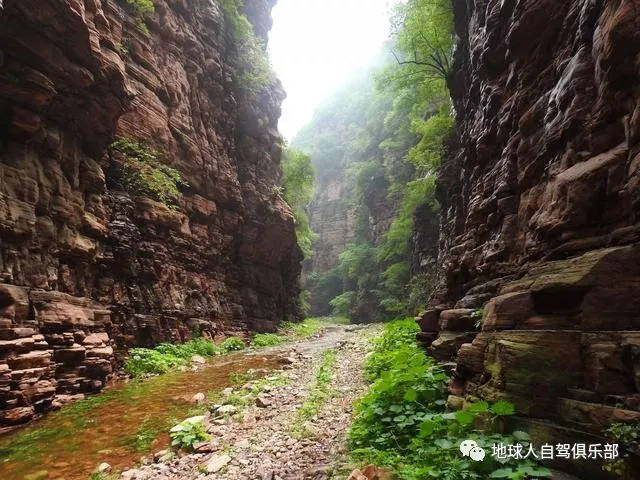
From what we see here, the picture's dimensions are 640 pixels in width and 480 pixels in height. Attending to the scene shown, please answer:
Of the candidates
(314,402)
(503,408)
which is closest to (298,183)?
(314,402)

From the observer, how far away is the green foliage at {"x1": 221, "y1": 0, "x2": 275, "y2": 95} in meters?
25.2

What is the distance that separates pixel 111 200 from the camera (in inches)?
525

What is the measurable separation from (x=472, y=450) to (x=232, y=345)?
15838 mm

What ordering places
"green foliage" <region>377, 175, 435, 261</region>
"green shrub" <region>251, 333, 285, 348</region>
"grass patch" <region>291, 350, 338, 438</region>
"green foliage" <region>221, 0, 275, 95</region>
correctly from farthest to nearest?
"green foliage" <region>221, 0, 275, 95</region> → "green foliage" <region>377, 175, 435, 261</region> → "green shrub" <region>251, 333, 285, 348</region> → "grass patch" <region>291, 350, 338, 438</region>

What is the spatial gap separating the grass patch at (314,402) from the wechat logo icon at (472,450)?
310 centimetres

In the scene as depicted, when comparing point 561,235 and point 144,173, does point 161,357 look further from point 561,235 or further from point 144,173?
point 561,235

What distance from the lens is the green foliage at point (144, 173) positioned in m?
14.6

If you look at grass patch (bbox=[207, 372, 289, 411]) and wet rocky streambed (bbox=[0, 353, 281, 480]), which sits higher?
grass patch (bbox=[207, 372, 289, 411])

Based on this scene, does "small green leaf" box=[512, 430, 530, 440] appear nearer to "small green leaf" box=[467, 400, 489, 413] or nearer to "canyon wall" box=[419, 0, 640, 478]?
"canyon wall" box=[419, 0, 640, 478]

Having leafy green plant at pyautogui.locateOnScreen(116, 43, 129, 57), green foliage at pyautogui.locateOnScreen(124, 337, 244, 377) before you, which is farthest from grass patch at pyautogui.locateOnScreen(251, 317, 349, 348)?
leafy green plant at pyautogui.locateOnScreen(116, 43, 129, 57)

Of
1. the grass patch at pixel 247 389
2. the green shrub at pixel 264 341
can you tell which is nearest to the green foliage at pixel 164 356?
the grass patch at pixel 247 389

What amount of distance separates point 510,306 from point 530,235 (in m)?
2.14

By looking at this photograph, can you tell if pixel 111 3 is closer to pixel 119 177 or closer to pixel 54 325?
pixel 119 177

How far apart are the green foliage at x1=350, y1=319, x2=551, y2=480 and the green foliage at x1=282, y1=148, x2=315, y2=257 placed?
84.3ft
